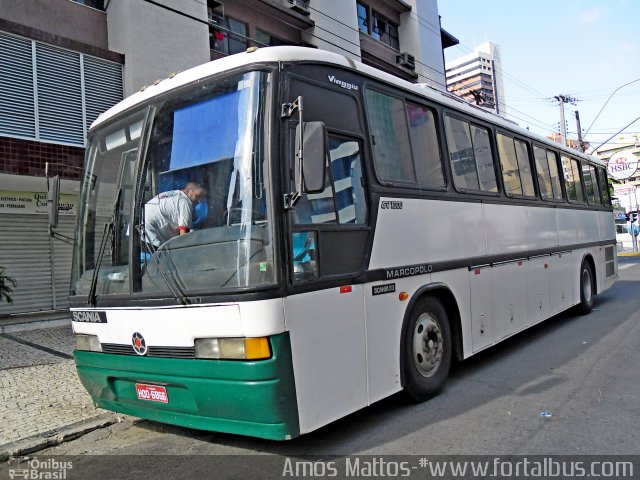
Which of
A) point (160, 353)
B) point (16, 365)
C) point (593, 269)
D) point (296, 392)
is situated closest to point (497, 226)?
point (296, 392)

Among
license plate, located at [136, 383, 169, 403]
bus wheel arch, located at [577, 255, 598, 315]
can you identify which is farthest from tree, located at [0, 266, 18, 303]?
bus wheel arch, located at [577, 255, 598, 315]

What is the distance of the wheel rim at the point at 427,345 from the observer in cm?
491

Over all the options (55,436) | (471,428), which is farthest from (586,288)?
(55,436)

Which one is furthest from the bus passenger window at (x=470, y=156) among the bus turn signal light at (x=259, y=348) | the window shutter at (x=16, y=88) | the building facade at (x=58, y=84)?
the window shutter at (x=16, y=88)

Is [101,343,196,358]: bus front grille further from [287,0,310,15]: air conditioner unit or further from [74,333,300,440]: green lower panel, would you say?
[287,0,310,15]: air conditioner unit

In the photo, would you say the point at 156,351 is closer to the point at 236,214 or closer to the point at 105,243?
the point at 105,243

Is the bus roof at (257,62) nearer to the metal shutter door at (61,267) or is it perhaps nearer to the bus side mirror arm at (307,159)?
the bus side mirror arm at (307,159)

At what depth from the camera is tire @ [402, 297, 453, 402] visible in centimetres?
474

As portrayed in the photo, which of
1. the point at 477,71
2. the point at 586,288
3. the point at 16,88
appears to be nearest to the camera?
the point at 586,288

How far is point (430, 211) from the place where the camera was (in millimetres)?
5230

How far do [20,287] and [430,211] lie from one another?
1044 centimetres

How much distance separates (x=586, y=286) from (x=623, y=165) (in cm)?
2241

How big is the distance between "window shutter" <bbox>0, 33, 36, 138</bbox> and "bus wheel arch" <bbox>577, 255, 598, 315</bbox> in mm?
11816

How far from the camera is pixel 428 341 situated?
5074mm
